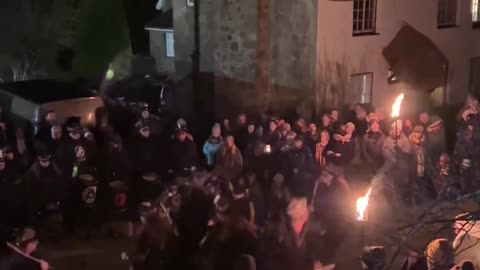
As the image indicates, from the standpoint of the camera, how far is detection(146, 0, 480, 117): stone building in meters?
19.3

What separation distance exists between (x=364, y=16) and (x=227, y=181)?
371 inches

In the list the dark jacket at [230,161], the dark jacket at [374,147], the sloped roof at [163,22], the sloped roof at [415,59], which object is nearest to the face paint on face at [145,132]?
the dark jacket at [230,161]

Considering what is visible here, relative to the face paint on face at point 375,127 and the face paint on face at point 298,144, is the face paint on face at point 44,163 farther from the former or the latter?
the face paint on face at point 375,127

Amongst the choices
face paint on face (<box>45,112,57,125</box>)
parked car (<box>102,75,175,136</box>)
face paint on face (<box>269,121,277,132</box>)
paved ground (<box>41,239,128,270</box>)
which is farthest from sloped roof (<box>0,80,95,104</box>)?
face paint on face (<box>269,121,277,132</box>)

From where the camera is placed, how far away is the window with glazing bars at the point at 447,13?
21.9 m

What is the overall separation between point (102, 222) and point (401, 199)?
4754 millimetres

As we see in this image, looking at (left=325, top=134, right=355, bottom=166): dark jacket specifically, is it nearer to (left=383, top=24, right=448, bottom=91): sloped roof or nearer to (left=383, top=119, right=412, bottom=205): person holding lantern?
(left=383, top=119, right=412, bottom=205): person holding lantern

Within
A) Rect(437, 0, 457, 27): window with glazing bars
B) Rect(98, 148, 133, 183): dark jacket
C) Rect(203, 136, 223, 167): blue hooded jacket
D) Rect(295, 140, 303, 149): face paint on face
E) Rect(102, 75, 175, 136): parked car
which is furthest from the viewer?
Rect(437, 0, 457, 27): window with glazing bars

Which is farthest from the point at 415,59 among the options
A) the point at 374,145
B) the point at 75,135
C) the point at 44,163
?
the point at 44,163

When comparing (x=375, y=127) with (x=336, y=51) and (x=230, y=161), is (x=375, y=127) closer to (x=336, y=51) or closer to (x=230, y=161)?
(x=230, y=161)

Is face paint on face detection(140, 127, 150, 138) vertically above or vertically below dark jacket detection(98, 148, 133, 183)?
above

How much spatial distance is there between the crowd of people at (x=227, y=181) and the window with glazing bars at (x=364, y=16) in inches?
202

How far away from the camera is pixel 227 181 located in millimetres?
12203

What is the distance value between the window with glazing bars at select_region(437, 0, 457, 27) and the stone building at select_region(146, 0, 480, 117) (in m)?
0.03
